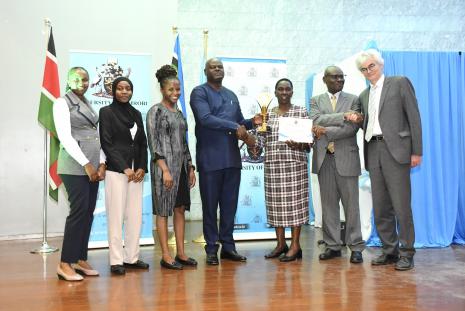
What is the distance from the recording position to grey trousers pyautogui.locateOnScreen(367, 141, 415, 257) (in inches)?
162

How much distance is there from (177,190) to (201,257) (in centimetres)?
90

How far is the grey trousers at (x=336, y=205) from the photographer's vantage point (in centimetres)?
443

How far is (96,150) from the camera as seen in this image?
12.4 ft

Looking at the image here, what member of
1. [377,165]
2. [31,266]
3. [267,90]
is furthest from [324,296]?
[267,90]

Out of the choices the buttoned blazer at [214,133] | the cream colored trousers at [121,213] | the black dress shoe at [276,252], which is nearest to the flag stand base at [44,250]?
the cream colored trousers at [121,213]

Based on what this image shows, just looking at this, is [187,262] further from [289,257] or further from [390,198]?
[390,198]

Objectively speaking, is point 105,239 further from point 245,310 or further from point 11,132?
point 245,310

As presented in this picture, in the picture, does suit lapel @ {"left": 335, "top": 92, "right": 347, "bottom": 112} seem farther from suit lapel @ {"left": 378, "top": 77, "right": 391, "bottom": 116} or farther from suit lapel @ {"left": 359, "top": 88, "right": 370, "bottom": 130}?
suit lapel @ {"left": 378, "top": 77, "right": 391, "bottom": 116}

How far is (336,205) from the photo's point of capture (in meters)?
4.59

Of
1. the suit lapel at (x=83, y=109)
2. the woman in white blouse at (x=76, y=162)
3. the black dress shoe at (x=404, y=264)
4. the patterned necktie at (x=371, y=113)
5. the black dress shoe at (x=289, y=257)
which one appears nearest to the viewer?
the woman in white blouse at (x=76, y=162)

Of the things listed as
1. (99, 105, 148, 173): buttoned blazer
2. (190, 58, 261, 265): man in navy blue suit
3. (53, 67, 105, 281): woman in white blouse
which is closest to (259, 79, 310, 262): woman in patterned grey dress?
(190, 58, 261, 265): man in navy blue suit

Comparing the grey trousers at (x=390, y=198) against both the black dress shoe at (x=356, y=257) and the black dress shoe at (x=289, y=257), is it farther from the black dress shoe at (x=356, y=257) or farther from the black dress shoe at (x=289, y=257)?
the black dress shoe at (x=289, y=257)

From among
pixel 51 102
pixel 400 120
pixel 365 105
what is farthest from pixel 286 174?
pixel 51 102

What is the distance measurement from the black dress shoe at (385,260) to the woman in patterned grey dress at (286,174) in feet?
2.26
